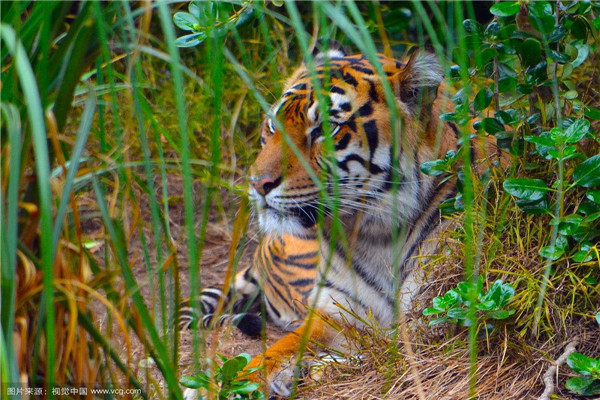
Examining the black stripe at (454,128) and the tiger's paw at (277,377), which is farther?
the black stripe at (454,128)

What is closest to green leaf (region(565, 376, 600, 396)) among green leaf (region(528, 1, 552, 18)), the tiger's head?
green leaf (region(528, 1, 552, 18))

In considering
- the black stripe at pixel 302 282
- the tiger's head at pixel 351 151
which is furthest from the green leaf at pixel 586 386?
the black stripe at pixel 302 282

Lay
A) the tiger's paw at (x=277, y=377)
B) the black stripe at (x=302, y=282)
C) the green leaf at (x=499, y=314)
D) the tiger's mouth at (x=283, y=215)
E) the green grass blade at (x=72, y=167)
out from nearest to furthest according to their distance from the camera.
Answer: the green grass blade at (x=72, y=167) < the green leaf at (x=499, y=314) < the tiger's paw at (x=277, y=377) < the tiger's mouth at (x=283, y=215) < the black stripe at (x=302, y=282)

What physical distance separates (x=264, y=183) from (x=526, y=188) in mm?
1041

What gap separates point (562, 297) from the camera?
206 centimetres

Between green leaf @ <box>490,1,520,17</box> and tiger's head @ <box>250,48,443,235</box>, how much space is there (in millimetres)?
644

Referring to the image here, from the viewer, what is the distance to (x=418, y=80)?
110 inches

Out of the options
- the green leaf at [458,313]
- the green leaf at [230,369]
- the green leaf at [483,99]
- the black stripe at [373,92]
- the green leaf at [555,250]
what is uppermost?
the green leaf at [483,99]

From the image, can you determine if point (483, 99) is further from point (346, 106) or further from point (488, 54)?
point (346, 106)

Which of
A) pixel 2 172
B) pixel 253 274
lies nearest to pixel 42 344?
pixel 2 172

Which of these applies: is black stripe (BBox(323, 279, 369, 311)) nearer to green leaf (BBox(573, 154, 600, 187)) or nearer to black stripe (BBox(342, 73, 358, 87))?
black stripe (BBox(342, 73, 358, 87))

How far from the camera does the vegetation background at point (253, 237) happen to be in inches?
56.1

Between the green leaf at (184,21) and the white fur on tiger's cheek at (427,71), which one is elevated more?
the green leaf at (184,21)

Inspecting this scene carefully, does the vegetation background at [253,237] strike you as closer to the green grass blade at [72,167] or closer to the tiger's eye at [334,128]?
the green grass blade at [72,167]
